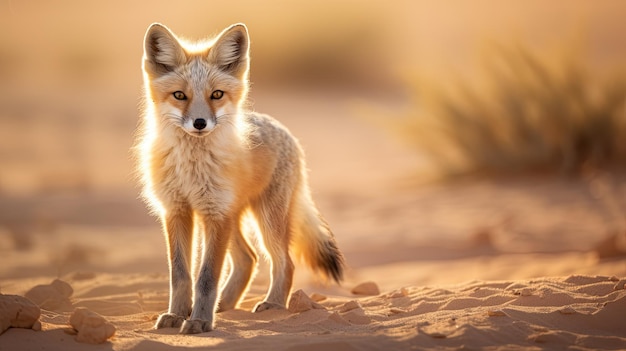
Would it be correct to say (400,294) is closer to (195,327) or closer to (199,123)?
(195,327)

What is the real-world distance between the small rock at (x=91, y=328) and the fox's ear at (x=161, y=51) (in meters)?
1.61

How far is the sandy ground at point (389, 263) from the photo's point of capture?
386 centimetres

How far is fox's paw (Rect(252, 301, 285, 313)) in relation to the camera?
5043 mm

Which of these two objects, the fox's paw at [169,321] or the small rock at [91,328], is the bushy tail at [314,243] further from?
the small rock at [91,328]

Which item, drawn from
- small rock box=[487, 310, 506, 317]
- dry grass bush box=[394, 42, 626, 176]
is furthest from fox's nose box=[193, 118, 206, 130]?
dry grass bush box=[394, 42, 626, 176]

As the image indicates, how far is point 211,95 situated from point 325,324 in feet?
5.02

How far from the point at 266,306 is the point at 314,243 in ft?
2.09

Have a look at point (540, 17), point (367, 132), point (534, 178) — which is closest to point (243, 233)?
point (534, 178)

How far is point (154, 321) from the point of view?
15.5ft

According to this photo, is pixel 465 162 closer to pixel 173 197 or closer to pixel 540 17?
pixel 173 197

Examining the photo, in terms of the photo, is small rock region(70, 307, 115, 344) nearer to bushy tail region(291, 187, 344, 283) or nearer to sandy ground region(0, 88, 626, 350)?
sandy ground region(0, 88, 626, 350)

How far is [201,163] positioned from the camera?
4.64 meters

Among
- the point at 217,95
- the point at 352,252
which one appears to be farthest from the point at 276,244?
the point at 352,252

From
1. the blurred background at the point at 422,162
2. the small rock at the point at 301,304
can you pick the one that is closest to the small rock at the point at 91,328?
the small rock at the point at 301,304
